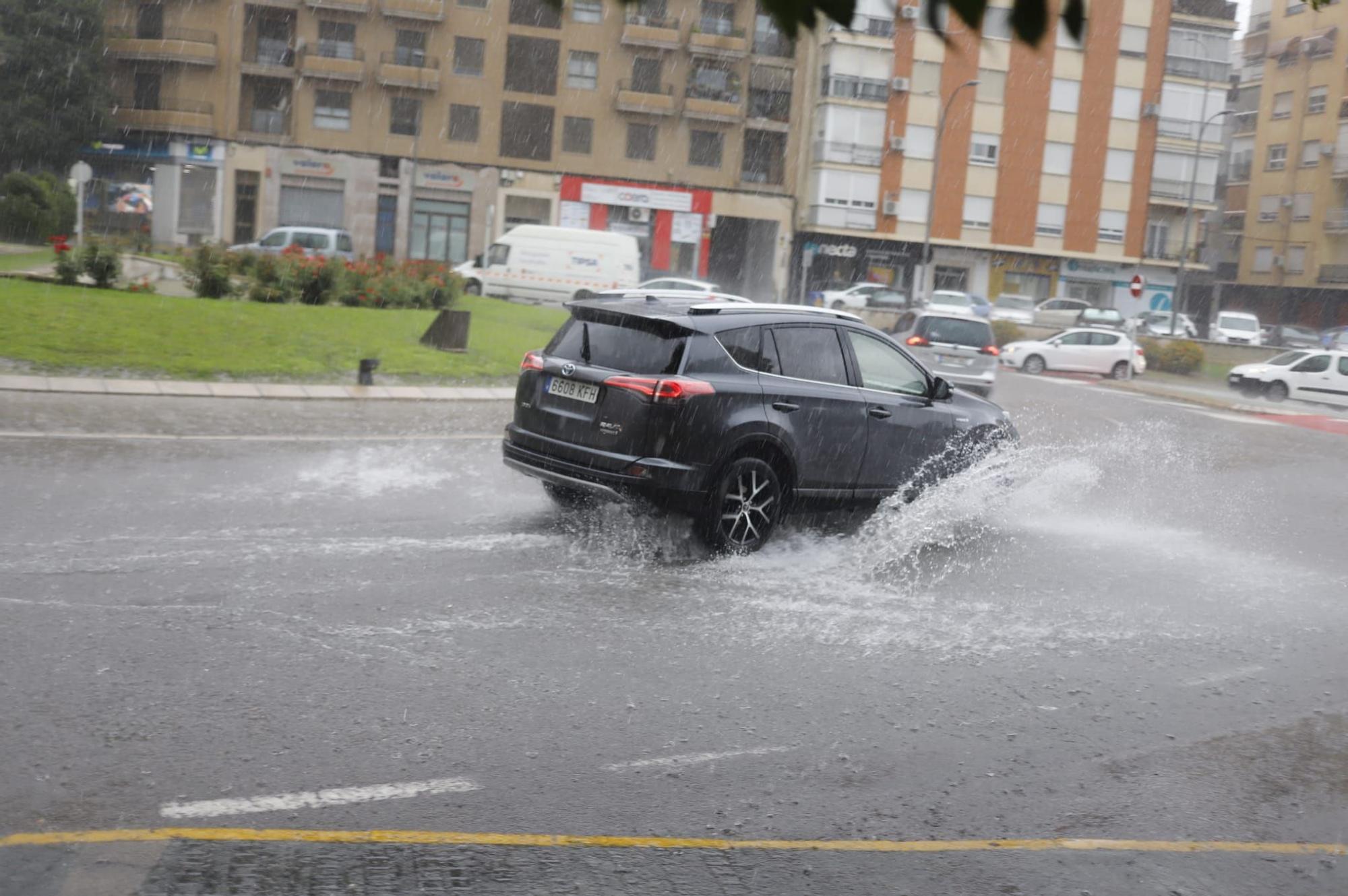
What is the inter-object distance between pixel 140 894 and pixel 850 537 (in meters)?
6.23

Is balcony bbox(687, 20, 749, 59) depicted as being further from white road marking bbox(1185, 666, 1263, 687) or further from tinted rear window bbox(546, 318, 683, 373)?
white road marking bbox(1185, 666, 1263, 687)

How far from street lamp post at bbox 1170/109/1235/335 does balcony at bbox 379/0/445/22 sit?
104 ft

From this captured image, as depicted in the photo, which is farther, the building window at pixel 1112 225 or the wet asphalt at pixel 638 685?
the building window at pixel 1112 225

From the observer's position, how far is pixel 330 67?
5547 cm

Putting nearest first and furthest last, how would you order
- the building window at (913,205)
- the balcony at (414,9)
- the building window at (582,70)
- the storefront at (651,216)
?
the balcony at (414,9) < the storefront at (651,216) < the building window at (582,70) < the building window at (913,205)

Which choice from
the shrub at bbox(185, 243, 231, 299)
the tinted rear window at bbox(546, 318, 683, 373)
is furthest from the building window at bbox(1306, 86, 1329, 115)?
the tinted rear window at bbox(546, 318, 683, 373)

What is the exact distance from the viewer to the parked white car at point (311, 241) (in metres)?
42.6

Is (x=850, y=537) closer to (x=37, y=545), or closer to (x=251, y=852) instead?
(x=37, y=545)

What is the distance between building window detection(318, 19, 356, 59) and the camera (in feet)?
184

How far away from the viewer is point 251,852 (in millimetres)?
4066

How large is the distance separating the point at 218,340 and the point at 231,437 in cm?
661

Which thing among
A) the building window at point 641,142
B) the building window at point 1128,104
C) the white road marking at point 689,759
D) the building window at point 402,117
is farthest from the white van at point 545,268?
the white road marking at point 689,759

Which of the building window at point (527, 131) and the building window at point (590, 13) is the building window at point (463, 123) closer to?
the building window at point (527, 131)

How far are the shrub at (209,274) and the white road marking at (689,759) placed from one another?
19.0m
